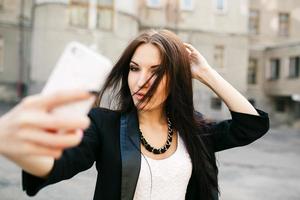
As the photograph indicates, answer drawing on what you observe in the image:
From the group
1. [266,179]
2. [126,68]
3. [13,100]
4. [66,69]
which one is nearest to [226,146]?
[126,68]

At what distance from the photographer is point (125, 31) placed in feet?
55.1

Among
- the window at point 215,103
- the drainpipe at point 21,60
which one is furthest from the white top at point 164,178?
the window at point 215,103

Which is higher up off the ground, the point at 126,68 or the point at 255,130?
the point at 126,68

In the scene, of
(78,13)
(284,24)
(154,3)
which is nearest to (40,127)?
(78,13)

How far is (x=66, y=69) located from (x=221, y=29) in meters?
20.4

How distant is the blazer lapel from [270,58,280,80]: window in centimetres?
2260

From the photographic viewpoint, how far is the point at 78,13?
15789 mm

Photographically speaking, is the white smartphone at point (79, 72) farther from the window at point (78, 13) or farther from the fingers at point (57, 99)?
the window at point (78, 13)

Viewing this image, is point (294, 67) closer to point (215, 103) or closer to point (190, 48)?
point (215, 103)

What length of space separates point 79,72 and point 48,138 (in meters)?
0.17

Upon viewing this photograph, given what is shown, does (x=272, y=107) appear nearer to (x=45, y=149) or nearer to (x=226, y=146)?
(x=226, y=146)

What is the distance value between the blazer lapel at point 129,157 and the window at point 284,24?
2415 centimetres

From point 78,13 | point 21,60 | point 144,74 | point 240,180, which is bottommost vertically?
point 240,180

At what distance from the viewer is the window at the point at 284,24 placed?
78.9ft
